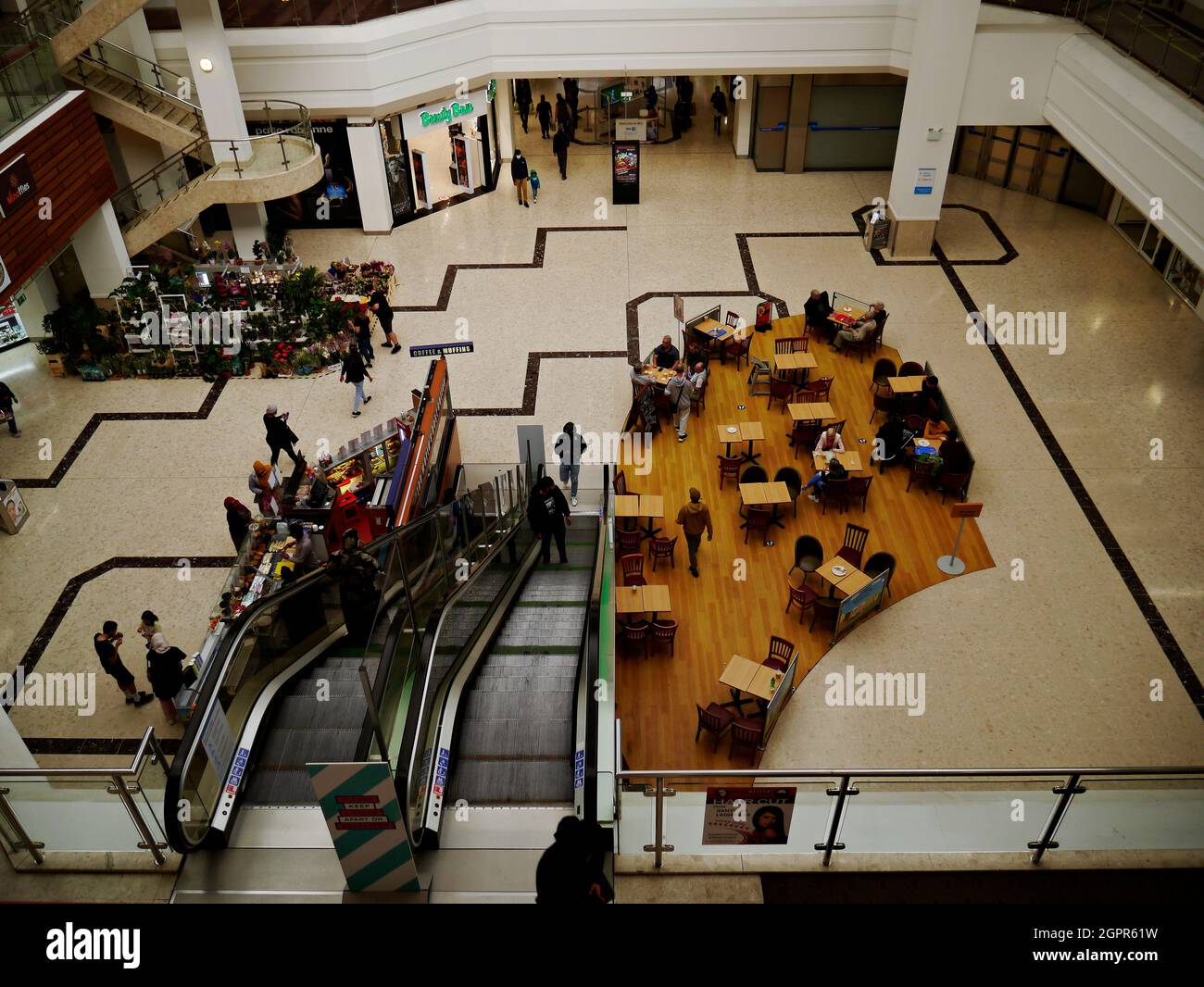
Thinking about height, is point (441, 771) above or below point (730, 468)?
above

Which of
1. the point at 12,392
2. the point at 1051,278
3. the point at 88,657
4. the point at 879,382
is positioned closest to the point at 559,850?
Result: the point at 88,657

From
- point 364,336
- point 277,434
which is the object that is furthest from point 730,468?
point 364,336

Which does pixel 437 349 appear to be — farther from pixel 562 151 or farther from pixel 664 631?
pixel 562 151

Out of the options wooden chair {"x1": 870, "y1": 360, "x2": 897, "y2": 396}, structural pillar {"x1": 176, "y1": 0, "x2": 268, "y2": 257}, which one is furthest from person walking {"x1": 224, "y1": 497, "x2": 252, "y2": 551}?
wooden chair {"x1": 870, "y1": 360, "x2": 897, "y2": 396}

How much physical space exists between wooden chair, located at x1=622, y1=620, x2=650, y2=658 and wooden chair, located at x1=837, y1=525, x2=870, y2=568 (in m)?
2.39

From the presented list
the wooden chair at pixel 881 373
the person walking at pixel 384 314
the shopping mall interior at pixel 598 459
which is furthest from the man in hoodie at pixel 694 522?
the person walking at pixel 384 314

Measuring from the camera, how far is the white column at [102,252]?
1484 cm

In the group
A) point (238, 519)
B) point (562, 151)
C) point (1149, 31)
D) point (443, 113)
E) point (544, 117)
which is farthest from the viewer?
point (544, 117)

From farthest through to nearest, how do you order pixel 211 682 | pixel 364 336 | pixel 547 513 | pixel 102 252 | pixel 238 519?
pixel 102 252 → pixel 364 336 → pixel 238 519 → pixel 547 513 → pixel 211 682

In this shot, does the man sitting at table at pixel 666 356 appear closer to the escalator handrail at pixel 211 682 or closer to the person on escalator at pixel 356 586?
the escalator handrail at pixel 211 682

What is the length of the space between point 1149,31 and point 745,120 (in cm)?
929

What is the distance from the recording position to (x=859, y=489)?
11461 millimetres

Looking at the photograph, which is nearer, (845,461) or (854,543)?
(854,543)

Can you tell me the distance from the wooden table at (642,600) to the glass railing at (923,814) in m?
4.20
